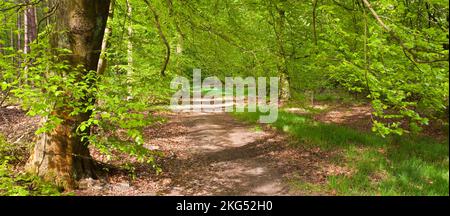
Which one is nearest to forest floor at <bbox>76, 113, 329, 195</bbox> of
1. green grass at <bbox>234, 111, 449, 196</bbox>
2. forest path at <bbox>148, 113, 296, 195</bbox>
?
forest path at <bbox>148, 113, 296, 195</bbox>

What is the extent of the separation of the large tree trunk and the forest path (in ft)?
5.70

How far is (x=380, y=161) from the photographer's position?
7.24 m

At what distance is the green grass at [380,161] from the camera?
5.90 metres

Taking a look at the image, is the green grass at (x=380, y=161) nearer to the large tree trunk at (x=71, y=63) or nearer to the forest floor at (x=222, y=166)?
the forest floor at (x=222, y=166)

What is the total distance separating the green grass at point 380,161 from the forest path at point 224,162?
2.47 feet

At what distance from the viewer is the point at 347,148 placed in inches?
340

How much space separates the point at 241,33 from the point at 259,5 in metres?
0.80

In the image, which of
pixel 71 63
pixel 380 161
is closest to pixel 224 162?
pixel 380 161

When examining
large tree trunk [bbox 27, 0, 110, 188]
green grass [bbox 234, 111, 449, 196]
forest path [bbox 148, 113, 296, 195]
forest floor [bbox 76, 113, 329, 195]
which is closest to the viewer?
large tree trunk [bbox 27, 0, 110, 188]

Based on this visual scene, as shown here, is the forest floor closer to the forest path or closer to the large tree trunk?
the forest path

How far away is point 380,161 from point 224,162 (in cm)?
351

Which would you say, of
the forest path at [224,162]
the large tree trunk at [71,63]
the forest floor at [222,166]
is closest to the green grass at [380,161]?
the forest floor at [222,166]

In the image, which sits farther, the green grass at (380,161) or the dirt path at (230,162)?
the dirt path at (230,162)

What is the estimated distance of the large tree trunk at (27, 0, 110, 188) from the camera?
5668 mm
